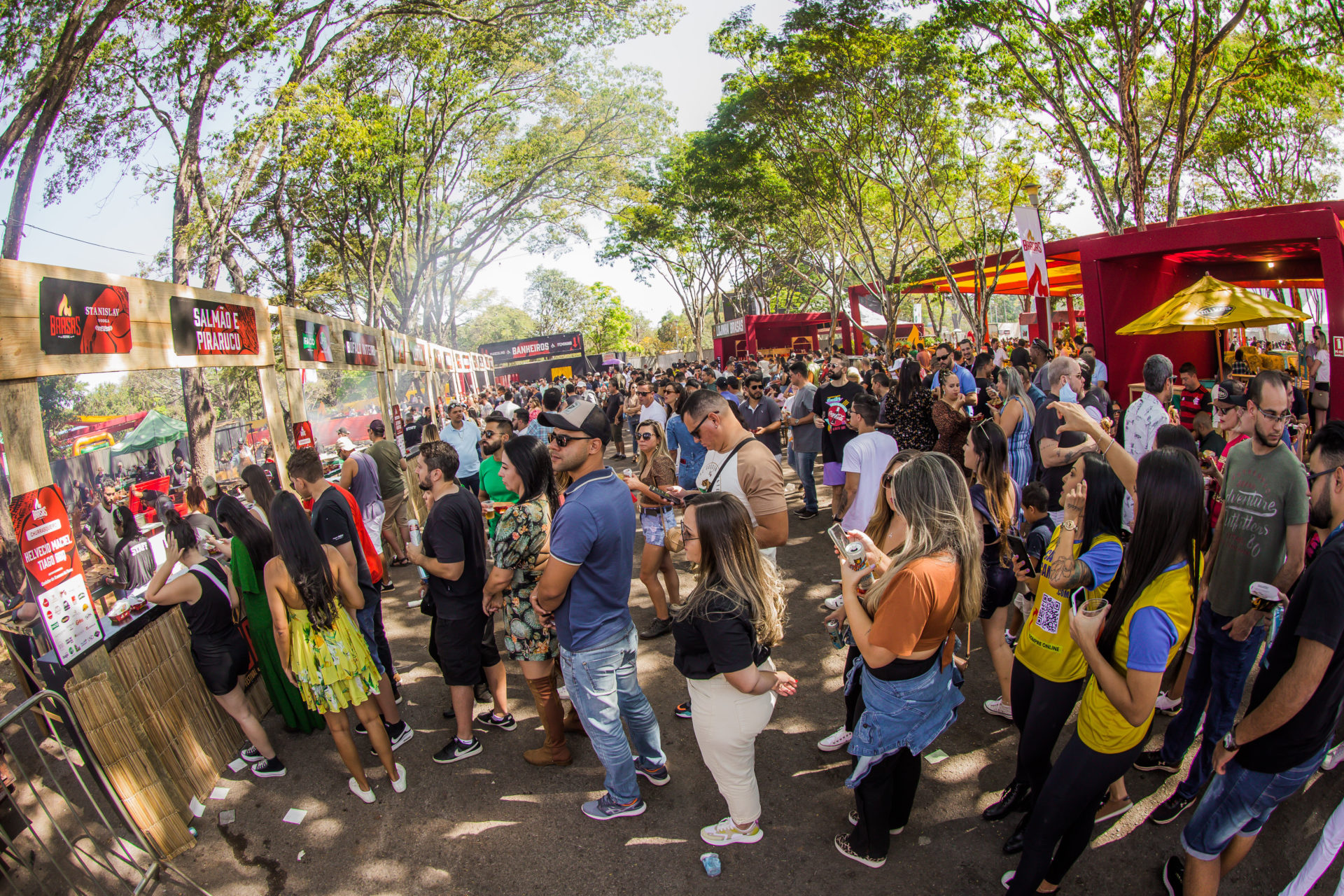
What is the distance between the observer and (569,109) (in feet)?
75.0

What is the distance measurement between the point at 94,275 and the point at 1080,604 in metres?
5.72

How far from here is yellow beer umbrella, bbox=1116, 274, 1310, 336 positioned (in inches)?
318

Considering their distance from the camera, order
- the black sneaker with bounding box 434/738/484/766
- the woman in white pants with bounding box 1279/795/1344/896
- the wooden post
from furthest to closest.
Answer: the wooden post
the black sneaker with bounding box 434/738/484/766
the woman in white pants with bounding box 1279/795/1344/896

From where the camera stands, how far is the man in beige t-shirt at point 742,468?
155 inches

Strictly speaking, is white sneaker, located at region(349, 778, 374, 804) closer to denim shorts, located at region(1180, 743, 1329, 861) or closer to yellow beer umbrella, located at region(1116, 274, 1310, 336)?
denim shorts, located at region(1180, 743, 1329, 861)

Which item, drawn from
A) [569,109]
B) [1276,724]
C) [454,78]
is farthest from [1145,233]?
[569,109]

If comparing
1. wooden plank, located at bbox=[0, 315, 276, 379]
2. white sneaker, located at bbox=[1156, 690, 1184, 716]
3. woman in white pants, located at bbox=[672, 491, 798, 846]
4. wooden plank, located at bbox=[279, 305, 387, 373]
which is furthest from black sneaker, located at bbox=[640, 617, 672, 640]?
wooden plank, located at bbox=[279, 305, 387, 373]

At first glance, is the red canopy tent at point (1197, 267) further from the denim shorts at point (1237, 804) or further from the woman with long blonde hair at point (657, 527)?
the denim shorts at point (1237, 804)

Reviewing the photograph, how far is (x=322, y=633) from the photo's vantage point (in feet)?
11.7

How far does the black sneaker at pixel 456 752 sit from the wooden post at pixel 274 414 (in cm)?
381

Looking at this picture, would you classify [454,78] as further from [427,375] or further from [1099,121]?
[1099,121]

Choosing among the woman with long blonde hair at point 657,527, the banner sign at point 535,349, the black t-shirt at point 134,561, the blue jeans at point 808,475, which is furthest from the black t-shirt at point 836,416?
the banner sign at point 535,349

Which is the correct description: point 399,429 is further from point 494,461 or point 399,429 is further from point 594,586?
point 594,586

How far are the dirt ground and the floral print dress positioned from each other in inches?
29.6
